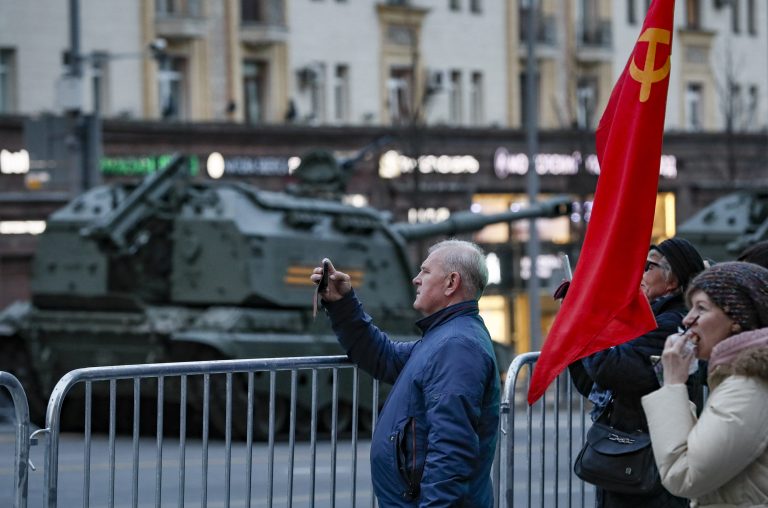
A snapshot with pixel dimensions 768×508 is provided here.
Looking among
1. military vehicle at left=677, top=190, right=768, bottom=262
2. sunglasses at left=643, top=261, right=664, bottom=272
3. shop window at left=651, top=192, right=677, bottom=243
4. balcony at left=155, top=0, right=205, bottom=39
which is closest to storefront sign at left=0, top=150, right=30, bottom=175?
balcony at left=155, top=0, right=205, bottom=39

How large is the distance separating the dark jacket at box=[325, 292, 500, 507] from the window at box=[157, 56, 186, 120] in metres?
26.4

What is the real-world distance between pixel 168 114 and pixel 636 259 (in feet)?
86.6

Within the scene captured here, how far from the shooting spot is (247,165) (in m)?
33.7

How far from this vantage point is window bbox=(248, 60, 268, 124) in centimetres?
3406

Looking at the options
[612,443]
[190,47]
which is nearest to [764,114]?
[190,47]

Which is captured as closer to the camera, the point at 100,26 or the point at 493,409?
the point at 493,409

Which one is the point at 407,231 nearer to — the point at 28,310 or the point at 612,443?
the point at 28,310

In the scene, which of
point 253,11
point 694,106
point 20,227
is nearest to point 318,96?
point 253,11

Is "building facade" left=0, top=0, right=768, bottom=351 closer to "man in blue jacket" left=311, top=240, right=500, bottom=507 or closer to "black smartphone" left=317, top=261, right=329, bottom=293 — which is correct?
"black smartphone" left=317, top=261, right=329, bottom=293

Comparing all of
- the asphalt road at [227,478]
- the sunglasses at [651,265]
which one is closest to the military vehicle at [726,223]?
the asphalt road at [227,478]

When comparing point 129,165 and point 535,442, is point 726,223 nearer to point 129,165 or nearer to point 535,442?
point 129,165

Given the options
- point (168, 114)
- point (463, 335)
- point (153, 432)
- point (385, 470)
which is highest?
point (168, 114)

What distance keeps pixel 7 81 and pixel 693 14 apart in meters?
19.0

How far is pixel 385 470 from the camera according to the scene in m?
6.10
